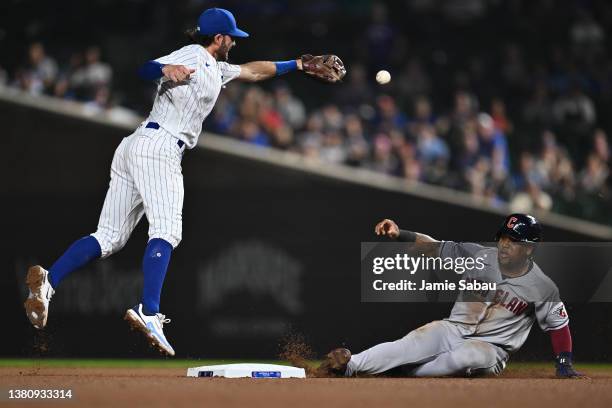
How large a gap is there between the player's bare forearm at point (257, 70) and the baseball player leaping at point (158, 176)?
23 cm

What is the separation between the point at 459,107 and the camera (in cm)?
1255

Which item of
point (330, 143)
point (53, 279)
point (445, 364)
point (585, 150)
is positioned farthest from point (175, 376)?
point (585, 150)

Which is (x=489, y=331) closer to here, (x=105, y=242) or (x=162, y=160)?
(x=162, y=160)

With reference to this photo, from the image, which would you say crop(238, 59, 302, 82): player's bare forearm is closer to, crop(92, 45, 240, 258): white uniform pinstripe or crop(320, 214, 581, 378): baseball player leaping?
crop(92, 45, 240, 258): white uniform pinstripe

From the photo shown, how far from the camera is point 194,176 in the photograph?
10.2 metres

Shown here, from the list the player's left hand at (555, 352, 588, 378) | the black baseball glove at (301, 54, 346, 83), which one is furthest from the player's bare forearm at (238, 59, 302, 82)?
the player's left hand at (555, 352, 588, 378)

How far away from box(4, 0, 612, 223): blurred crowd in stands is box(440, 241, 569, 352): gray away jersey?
3.22m

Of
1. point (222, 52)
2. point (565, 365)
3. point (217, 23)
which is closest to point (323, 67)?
point (222, 52)

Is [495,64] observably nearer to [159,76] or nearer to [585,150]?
[585,150]

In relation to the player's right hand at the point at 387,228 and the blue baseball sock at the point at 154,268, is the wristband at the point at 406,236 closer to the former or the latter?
the player's right hand at the point at 387,228

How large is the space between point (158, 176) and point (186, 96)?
509 millimetres

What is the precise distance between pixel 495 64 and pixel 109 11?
488 centimetres

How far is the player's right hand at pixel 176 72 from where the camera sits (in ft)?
20.5

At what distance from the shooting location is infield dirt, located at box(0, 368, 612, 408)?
17.2 feet
